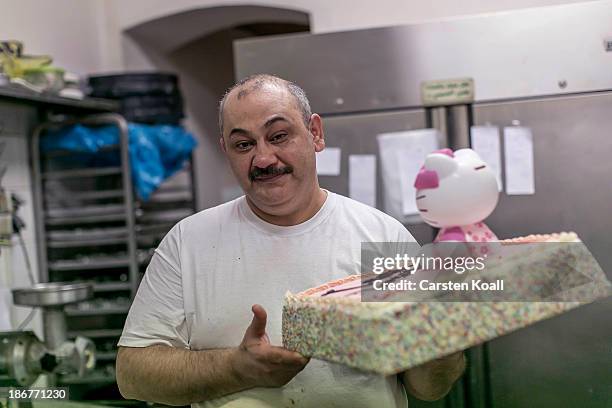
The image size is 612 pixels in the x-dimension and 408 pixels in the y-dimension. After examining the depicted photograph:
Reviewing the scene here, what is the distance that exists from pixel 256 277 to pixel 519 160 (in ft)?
3.48

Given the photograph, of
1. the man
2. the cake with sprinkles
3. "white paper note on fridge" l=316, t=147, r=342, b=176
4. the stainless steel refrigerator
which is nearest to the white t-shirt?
the man

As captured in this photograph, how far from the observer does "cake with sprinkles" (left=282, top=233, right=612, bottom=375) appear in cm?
79

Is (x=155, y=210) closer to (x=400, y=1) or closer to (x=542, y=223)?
(x=400, y=1)

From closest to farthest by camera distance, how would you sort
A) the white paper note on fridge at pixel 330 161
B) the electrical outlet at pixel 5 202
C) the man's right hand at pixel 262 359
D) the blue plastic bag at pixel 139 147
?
the man's right hand at pixel 262 359
the white paper note on fridge at pixel 330 161
the electrical outlet at pixel 5 202
the blue plastic bag at pixel 139 147

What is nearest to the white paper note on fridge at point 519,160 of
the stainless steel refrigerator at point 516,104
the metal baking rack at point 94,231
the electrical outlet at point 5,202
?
the stainless steel refrigerator at point 516,104

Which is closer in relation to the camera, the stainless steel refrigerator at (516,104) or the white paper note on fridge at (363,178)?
the stainless steel refrigerator at (516,104)

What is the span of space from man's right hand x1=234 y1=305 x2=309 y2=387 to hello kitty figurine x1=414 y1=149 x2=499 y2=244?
9.9 inches

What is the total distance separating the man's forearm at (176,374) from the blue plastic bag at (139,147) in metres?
1.87

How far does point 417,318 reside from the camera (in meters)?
0.80

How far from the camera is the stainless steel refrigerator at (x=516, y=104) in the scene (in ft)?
6.04

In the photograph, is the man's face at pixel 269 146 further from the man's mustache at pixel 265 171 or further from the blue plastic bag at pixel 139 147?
the blue plastic bag at pixel 139 147

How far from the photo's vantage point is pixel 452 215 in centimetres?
87

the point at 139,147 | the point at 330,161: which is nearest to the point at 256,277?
the point at 330,161

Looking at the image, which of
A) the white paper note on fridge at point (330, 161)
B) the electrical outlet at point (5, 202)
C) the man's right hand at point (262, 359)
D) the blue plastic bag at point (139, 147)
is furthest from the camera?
the blue plastic bag at point (139, 147)
